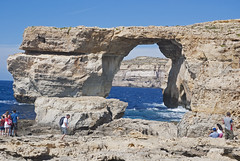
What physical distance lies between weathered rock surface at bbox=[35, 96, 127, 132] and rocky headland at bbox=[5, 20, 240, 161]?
0.07 metres

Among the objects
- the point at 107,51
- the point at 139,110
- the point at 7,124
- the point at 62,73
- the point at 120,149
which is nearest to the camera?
the point at 120,149

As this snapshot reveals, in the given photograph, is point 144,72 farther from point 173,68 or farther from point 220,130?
point 220,130

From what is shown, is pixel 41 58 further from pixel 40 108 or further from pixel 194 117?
pixel 194 117

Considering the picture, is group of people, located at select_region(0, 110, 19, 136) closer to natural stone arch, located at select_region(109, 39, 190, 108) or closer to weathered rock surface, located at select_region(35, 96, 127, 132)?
weathered rock surface, located at select_region(35, 96, 127, 132)

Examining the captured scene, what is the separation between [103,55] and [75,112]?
1711 centimetres

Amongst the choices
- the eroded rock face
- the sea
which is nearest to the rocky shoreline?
the sea

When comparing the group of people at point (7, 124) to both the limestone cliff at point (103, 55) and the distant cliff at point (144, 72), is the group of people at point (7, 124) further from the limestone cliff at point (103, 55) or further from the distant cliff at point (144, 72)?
the distant cliff at point (144, 72)

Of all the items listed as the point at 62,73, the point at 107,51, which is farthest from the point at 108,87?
the point at 62,73

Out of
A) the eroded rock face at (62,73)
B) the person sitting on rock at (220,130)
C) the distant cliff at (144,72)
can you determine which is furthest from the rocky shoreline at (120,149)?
the distant cliff at (144,72)

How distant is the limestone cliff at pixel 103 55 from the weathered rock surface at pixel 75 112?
11656 millimetres

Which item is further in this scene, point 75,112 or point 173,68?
point 173,68

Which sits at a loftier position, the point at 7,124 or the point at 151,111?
the point at 7,124

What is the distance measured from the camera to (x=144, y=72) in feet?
376

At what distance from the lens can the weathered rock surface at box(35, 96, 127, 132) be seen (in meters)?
20.1
